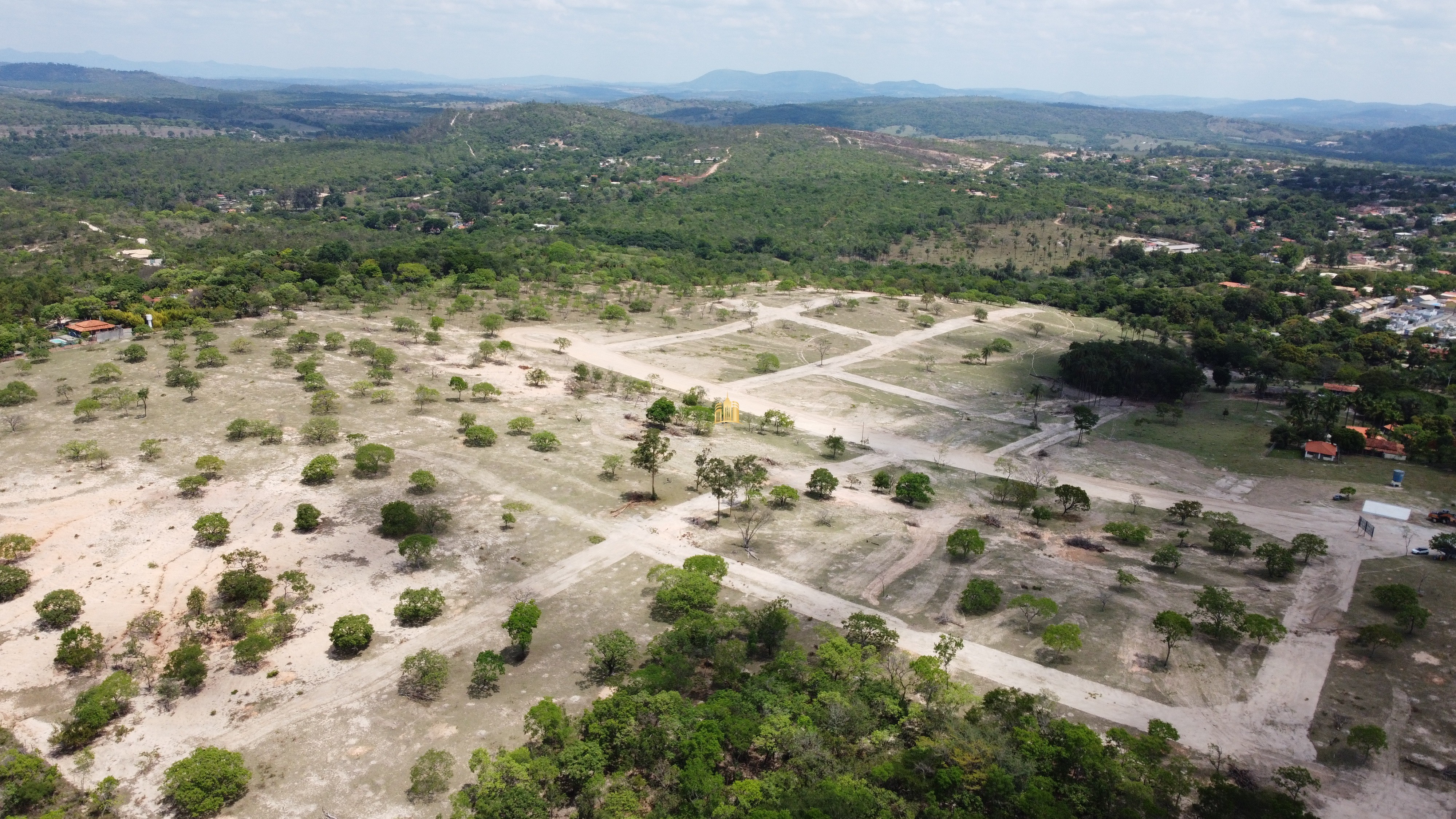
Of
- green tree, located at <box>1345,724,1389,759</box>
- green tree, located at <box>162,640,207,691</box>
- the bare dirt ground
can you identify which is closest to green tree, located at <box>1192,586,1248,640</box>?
the bare dirt ground

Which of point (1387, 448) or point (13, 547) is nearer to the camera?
point (13, 547)

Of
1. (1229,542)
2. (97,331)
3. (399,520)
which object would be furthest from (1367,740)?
(97,331)

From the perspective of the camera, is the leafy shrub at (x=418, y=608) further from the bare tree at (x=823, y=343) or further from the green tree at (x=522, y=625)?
the bare tree at (x=823, y=343)

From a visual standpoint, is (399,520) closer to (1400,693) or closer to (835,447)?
(835,447)

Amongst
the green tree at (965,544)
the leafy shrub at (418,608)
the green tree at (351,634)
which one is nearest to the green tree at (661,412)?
the green tree at (965,544)

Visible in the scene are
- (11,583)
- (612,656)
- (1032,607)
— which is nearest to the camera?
(612,656)

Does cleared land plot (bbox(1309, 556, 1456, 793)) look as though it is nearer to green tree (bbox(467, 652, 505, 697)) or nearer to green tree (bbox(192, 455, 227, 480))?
Answer: green tree (bbox(467, 652, 505, 697))
